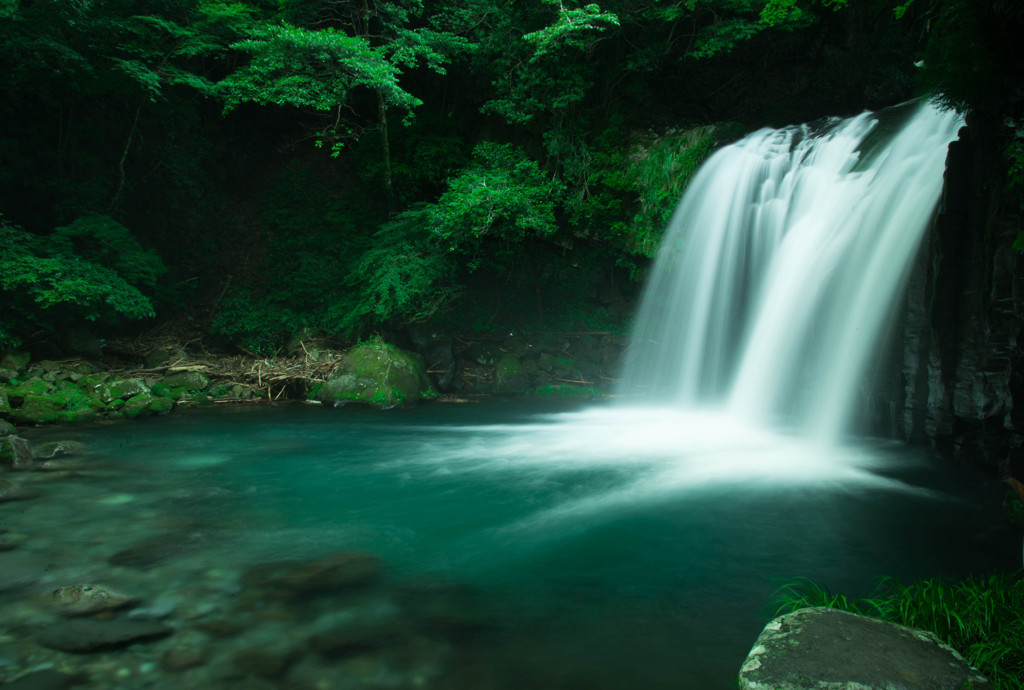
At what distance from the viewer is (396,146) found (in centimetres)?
1550

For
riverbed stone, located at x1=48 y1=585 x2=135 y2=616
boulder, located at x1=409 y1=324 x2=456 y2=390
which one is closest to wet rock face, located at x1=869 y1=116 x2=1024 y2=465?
riverbed stone, located at x1=48 y1=585 x2=135 y2=616

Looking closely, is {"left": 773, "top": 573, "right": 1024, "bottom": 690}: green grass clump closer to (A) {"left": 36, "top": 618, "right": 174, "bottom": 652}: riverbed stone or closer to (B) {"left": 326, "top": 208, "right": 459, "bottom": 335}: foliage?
(A) {"left": 36, "top": 618, "right": 174, "bottom": 652}: riverbed stone

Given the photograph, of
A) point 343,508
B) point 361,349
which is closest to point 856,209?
point 343,508

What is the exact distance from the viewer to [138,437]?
29.3 feet

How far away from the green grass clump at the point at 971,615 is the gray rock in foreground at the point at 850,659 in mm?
253

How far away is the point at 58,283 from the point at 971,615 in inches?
525

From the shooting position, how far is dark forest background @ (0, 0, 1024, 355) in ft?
37.3

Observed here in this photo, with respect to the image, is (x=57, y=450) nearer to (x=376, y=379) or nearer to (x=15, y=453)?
(x=15, y=453)

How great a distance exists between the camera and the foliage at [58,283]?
10.5 m

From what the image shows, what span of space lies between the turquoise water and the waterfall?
1025mm

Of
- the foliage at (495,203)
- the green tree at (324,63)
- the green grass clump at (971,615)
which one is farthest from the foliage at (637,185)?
the green grass clump at (971,615)

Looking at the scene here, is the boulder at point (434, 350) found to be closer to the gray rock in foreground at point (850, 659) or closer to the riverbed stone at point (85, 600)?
the riverbed stone at point (85, 600)

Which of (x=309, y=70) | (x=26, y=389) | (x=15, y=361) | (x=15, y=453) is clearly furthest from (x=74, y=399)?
(x=309, y=70)

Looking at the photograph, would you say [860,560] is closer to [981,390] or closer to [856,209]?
[981,390]
